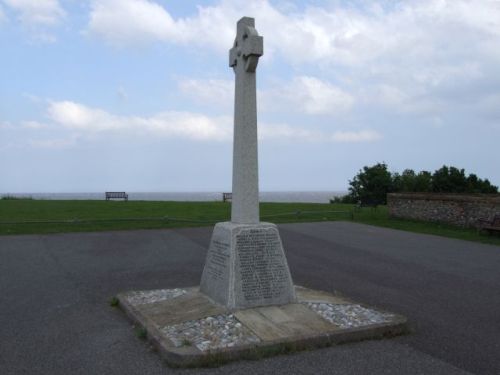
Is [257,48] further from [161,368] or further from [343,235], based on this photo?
[343,235]

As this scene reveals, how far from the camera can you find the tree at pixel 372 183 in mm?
41500

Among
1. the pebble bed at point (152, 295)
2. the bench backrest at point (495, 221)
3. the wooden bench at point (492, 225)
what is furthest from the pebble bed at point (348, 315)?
the bench backrest at point (495, 221)

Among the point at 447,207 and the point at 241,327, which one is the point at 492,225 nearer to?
the point at 447,207

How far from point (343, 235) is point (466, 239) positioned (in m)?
3.91

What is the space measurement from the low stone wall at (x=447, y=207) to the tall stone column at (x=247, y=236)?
13427 millimetres

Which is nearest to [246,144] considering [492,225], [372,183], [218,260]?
[218,260]

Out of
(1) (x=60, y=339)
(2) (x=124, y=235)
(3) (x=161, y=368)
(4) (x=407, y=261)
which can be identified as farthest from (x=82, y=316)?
(2) (x=124, y=235)

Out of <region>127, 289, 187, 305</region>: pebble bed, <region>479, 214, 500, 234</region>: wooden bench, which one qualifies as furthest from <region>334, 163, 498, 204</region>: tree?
<region>127, 289, 187, 305</region>: pebble bed

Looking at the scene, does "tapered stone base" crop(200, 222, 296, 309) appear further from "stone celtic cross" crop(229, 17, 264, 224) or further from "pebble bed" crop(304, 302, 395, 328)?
"pebble bed" crop(304, 302, 395, 328)

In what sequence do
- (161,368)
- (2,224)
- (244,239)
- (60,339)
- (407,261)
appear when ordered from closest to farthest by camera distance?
1. (161,368)
2. (60,339)
3. (244,239)
4. (407,261)
5. (2,224)

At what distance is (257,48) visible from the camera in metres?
6.25

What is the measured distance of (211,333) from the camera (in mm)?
5293

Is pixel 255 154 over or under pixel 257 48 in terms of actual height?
under

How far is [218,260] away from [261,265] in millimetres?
616
